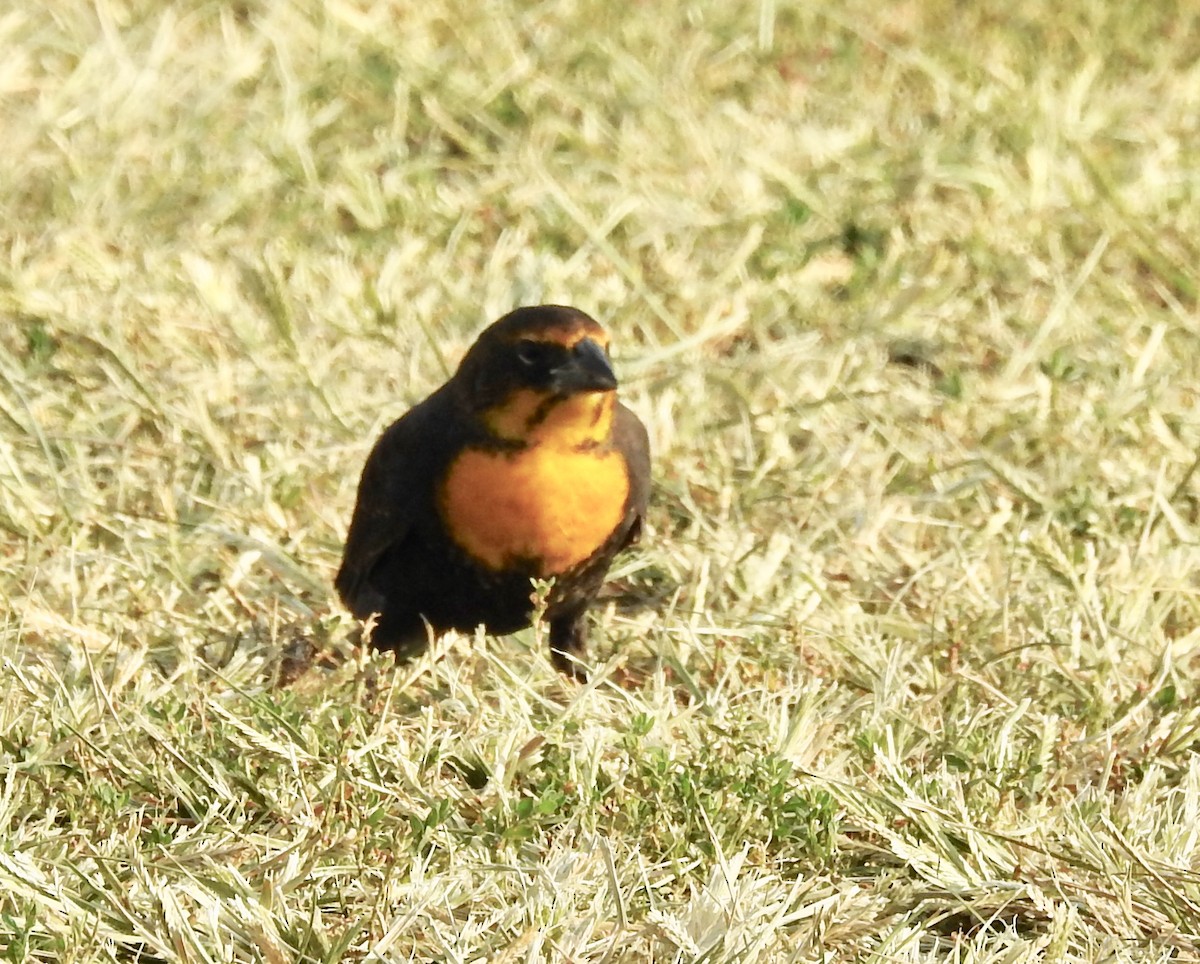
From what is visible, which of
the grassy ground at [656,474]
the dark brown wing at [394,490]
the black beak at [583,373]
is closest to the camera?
the grassy ground at [656,474]

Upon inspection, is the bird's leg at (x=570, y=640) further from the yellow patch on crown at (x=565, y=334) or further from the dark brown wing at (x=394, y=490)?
the yellow patch on crown at (x=565, y=334)

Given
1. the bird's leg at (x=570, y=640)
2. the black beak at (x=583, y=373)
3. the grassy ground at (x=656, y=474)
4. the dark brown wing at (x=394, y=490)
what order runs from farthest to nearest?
1. the bird's leg at (x=570, y=640)
2. the dark brown wing at (x=394, y=490)
3. the black beak at (x=583, y=373)
4. the grassy ground at (x=656, y=474)

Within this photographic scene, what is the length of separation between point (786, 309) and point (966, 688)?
2352mm

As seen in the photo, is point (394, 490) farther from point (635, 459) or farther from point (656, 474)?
point (656, 474)

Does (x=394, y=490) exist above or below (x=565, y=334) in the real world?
below

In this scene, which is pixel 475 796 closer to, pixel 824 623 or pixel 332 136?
pixel 824 623

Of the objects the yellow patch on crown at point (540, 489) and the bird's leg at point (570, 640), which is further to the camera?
the bird's leg at point (570, 640)

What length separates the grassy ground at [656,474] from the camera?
3639mm

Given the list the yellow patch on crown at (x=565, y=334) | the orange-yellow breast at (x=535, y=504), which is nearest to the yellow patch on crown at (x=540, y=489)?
the orange-yellow breast at (x=535, y=504)

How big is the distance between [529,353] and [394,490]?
1.43 feet

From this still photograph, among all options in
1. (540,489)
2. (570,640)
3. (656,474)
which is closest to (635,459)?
(540,489)

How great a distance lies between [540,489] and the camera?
4406 millimetres

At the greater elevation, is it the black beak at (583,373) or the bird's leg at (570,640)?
the black beak at (583,373)

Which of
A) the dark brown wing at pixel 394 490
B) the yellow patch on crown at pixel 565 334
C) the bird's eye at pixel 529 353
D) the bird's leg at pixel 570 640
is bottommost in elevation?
the bird's leg at pixel 570 640
